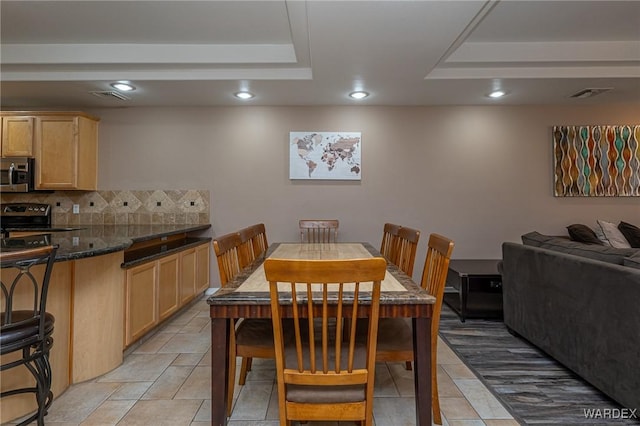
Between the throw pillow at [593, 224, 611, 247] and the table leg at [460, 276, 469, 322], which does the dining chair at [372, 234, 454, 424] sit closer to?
the table leg at [460, 276, 469, 322]

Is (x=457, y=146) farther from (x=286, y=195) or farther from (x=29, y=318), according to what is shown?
(x=29, y=318)

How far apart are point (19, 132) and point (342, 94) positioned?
3.64 m

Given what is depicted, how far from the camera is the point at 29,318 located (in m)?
1.53

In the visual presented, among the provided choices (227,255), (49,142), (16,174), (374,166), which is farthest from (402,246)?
(16,174)

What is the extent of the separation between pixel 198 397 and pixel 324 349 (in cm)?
121

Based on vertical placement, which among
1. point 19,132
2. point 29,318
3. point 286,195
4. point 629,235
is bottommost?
point 29,318

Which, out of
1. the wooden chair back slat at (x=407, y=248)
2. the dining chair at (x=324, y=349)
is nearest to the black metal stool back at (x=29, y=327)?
the dining chair at (x=324, y=349)

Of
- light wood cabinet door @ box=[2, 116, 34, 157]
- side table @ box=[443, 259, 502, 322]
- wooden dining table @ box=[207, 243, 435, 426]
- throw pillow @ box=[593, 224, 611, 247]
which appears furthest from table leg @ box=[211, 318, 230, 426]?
throw pillow @ box=[593, 224, 611, 247]

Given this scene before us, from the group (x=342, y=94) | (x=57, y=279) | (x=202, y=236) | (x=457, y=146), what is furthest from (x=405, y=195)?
(x=57, y=279)

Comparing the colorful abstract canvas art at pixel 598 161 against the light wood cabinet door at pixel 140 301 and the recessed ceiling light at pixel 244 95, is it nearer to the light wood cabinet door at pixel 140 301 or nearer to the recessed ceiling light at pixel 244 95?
the recessed ceiling light at pixel 244 95

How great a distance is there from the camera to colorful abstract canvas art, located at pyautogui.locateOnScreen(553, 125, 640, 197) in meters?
4.01

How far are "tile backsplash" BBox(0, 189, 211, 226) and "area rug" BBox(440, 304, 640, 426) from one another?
3.12m

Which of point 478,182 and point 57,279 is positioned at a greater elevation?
point 478,182

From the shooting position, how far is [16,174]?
3.65m
